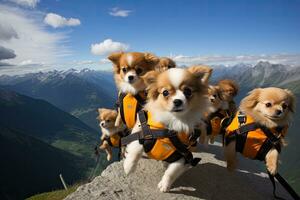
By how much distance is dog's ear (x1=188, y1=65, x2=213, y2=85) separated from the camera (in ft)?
20.0

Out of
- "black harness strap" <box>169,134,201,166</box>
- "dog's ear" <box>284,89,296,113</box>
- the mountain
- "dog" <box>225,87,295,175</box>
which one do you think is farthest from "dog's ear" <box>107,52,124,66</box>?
the mountain

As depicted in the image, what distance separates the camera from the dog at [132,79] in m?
8.39

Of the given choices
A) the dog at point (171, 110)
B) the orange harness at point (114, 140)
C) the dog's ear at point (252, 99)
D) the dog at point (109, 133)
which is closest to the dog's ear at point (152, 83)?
the dog at point (171, 110)

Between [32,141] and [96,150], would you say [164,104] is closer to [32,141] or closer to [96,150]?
[96,150]

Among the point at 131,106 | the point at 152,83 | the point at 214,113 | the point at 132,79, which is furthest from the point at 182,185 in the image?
the point at 132,79

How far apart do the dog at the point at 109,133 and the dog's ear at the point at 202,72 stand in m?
5.66

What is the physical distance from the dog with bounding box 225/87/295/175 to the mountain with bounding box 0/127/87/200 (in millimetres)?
139150

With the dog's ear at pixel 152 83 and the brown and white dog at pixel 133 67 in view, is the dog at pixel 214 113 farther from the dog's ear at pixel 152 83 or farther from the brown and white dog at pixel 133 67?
the dog's ear at pixel 152 83

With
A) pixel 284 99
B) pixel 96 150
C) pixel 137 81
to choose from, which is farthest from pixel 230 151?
pixel 96 150

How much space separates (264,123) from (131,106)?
369 centimetres

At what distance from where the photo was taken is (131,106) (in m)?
8.43

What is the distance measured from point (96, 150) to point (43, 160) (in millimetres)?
188263

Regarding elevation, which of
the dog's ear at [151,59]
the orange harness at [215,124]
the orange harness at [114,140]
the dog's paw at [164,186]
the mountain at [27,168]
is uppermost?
the dog's ear at [151,59]

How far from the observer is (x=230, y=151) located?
7.63 m
